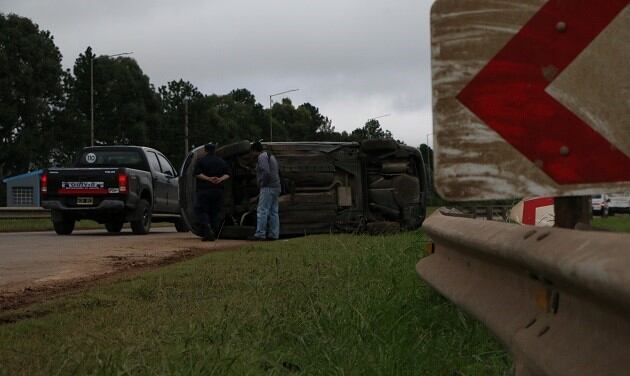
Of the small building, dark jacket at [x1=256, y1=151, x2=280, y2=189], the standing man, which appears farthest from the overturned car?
the small building

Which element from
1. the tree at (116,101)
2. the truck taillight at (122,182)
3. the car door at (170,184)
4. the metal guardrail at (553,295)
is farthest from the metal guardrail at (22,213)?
the tree at (116,101)

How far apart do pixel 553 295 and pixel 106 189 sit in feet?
54.9

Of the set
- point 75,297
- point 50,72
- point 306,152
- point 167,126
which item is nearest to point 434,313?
point 75,297

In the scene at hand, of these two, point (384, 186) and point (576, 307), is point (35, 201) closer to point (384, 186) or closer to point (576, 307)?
point (384, 186)

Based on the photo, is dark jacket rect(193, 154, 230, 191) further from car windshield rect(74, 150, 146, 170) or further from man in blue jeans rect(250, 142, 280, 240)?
car windshield rect(74, 150, 146, 170)

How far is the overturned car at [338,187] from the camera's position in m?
15.8

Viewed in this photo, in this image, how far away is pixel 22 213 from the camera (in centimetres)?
3294

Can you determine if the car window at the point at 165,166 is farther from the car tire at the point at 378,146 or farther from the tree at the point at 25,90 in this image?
the tree at the point at 25,90

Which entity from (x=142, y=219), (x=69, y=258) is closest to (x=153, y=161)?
(x=142, y=219)

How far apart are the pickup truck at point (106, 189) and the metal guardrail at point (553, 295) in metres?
15.3

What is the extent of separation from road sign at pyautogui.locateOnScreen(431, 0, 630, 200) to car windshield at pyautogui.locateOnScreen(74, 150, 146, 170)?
17990mm

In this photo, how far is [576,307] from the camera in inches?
98.9

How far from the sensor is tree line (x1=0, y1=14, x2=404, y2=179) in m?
69.9

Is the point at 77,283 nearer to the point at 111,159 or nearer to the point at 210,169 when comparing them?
the point at 210,169
